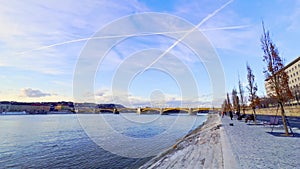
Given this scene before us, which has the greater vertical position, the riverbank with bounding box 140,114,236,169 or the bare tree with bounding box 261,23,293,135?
the bare tree with bounding box 261,23,293,135

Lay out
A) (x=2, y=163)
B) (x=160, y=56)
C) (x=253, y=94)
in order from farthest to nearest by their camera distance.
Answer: (x=253, y=94) → (x=160, y=56) → (x=2, y=163)

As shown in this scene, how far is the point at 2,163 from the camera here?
1223 cm

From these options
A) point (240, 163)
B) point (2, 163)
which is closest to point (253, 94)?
point (240, 163)

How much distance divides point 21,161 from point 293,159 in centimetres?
1402

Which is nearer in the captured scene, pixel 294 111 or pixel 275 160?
pixel 275 160

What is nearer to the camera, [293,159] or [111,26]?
[293,159]

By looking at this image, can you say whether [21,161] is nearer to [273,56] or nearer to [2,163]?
[2,163]

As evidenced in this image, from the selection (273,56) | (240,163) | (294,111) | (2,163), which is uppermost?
(273,56)

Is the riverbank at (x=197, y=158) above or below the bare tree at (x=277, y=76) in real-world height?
below

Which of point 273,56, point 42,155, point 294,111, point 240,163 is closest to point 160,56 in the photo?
point 273,56

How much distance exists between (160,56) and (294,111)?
1279 inches

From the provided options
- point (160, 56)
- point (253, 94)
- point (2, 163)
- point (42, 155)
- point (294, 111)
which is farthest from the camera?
point (294, 111)

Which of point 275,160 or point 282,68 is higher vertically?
point 282,68

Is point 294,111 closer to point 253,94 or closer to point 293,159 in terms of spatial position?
point 253,94
